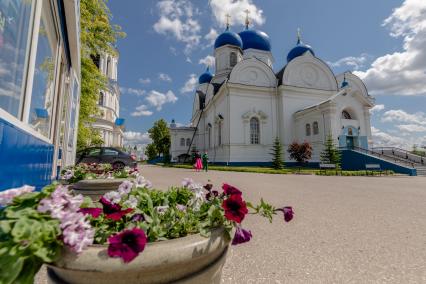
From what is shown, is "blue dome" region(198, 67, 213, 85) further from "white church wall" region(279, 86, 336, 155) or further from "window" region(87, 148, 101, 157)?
"window" region(87, 148, 101, 157)

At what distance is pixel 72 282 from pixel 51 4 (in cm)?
334

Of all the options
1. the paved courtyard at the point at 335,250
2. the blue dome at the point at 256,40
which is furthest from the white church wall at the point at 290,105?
the paved courtyard at the point at 335,250

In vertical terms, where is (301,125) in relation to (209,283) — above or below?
above

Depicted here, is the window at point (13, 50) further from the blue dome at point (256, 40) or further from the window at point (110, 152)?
the blue dome at point (256, 40)

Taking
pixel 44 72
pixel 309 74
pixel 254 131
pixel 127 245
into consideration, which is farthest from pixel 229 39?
pixel 127 245

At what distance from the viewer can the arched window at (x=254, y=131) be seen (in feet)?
71.0

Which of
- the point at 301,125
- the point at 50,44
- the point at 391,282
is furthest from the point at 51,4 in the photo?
the point at 301,125

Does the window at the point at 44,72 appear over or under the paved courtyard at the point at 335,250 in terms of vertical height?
over

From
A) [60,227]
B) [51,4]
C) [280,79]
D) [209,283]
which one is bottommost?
[209,283]

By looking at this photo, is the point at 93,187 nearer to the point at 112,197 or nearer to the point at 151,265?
the point at 112,197

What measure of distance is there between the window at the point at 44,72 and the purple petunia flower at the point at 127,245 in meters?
2.24

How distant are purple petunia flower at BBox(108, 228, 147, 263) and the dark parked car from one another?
34.4 feet

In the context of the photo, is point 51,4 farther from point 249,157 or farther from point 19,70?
point 249,157

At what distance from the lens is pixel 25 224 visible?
27.4 inches
